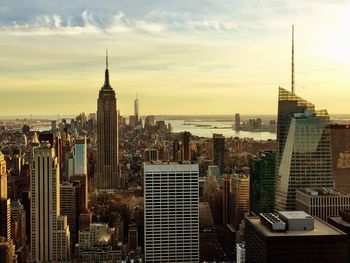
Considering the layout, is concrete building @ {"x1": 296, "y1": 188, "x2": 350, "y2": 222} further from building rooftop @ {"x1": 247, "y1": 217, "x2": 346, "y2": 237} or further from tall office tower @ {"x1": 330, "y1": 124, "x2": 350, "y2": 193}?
building rooftop @ {"x1": 247, "y1": 217, "x2": 346, "y2": 237}

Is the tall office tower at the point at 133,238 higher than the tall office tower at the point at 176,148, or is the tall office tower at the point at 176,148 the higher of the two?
the tall office tower at the point at 176,148

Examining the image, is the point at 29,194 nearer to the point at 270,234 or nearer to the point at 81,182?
the point at 81,182

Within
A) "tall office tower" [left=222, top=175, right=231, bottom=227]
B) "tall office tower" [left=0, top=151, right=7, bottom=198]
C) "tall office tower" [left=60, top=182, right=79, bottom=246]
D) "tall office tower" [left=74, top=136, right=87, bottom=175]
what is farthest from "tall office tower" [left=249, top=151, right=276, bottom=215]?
"tall office tower" [left=74, top=136, right=87, bottom=175]

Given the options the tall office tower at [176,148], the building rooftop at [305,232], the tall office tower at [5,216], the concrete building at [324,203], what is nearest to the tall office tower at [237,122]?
the tall office tower at [176,148]

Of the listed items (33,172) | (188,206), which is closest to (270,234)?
(188,206)

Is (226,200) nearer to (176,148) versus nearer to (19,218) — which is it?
(176,148)

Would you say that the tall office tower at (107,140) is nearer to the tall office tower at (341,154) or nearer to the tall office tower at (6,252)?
the tall office tower at (6,252)
